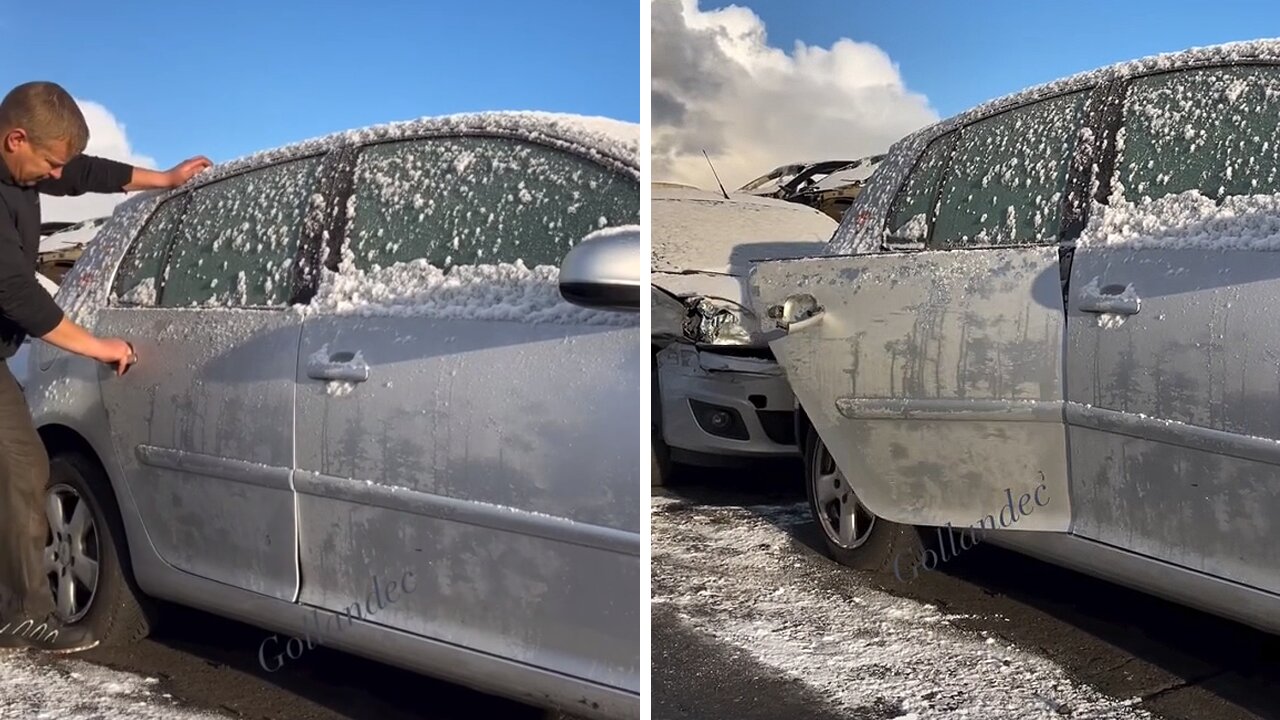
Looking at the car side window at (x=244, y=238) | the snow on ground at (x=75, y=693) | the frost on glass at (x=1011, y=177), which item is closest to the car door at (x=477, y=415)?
the car side window at (x=244, y=238)

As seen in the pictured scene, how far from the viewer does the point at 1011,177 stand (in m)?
2.99

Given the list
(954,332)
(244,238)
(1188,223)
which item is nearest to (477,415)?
(244,238)

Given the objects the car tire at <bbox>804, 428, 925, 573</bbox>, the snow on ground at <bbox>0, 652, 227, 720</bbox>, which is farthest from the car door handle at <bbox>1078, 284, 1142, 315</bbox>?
the snow on ground at <bbox>0, 652, 227, 720</bbox>

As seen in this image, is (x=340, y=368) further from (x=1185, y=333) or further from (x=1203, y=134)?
(x=1203, y=134)

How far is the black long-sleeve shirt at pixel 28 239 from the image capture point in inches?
78.8

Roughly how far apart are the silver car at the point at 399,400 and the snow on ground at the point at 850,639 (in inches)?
41.6

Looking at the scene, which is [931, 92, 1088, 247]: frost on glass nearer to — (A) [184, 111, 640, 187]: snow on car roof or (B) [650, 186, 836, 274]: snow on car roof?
(B) [650, 186, 836, 274]: snow on car roof

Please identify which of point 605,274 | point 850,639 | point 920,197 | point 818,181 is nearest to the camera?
point 605,274

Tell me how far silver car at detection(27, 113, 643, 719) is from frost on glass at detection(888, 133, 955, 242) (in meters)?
1.61

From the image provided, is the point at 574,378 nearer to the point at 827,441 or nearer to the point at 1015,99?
the point at 827,441

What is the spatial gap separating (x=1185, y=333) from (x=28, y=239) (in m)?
2.28

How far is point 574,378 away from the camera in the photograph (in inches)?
70.5

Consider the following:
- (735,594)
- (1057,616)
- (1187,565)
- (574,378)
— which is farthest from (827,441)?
(574,378)

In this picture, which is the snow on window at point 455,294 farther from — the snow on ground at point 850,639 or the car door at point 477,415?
the snow on ground at point 850,639
